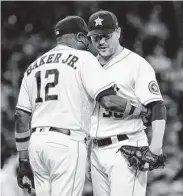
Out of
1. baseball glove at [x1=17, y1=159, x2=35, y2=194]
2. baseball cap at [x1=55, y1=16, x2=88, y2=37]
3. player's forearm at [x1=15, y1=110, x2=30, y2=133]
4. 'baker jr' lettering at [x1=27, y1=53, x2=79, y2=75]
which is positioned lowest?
baseball glove at [x1=17, y1=159, x2=35, y2=194]

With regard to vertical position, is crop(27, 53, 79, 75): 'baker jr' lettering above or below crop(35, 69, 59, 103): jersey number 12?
above

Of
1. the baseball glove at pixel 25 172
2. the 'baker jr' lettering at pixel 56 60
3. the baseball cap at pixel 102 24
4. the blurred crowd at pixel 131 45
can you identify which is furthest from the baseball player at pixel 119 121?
the blurred crowd at pixel 131 45

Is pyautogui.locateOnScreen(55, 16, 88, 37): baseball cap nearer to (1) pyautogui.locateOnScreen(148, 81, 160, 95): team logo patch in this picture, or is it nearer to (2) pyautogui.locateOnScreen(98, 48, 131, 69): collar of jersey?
(2) pyautogui.locateOnScreen(98, 48, 131, 69): collar of jersey

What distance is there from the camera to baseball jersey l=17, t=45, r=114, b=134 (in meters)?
2.62

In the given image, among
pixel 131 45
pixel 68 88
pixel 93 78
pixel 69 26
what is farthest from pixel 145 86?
pixel 131 45

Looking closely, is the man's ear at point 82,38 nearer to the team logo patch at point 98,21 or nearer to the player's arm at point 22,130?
the team logo patch at point 98,21

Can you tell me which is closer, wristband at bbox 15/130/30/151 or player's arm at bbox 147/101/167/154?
player's arm at bbox 147/101/167/154

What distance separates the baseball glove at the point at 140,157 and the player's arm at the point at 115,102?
19 cm

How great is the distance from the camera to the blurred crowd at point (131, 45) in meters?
5.95

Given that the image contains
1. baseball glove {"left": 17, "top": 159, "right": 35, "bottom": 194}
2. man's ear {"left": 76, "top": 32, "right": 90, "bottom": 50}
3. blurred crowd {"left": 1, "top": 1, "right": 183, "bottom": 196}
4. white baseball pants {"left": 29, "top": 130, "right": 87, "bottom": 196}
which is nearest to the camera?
white baseball pants {"left": 29, "top": 130, "right": 87, "bottom": 196}

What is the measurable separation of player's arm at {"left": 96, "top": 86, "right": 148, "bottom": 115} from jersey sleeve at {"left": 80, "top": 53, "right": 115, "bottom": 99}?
0.02 m

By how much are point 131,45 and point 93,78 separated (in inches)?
144

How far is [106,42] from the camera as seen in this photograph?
286 centimetres

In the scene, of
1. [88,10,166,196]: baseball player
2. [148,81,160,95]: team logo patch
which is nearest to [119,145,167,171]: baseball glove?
[88,10,166,196]: baseball player
